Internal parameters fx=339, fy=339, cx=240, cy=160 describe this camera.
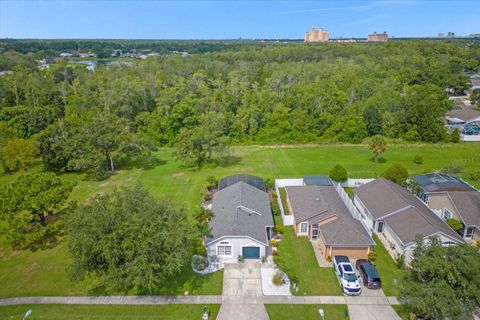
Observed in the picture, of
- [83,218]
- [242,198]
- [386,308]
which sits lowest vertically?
[386,308]

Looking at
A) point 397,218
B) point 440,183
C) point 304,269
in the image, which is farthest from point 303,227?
point 440,183

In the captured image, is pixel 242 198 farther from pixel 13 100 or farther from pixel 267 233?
pixel 13 100

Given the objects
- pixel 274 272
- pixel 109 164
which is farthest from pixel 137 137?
pixel 274 272

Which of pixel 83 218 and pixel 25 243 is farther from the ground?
pixel 83 218

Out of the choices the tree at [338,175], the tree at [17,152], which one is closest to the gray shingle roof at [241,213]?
the tree at [338,175]

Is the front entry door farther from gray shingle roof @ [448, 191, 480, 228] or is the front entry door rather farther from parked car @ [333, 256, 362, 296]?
gray shingle roof @ [448, 191, 480, 228]

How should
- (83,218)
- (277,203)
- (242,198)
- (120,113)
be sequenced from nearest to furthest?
(83,218) → (242,198) → (277,203) → (120,113)

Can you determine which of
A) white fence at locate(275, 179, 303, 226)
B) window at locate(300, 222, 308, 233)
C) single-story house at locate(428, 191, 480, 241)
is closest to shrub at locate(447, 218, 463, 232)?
single-story house at locate(428, 191, 480, 241)

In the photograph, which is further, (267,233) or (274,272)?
(267,233)
